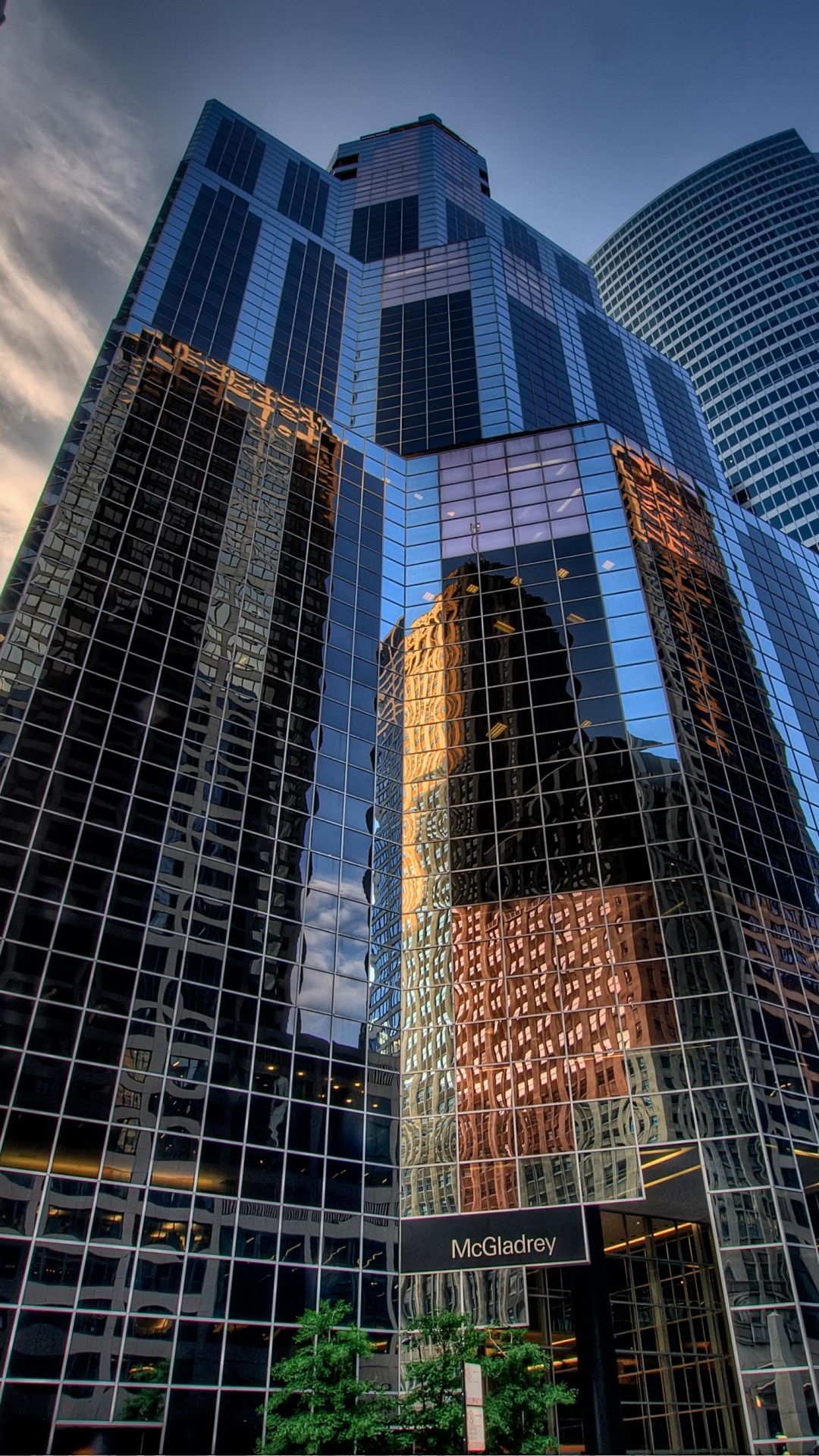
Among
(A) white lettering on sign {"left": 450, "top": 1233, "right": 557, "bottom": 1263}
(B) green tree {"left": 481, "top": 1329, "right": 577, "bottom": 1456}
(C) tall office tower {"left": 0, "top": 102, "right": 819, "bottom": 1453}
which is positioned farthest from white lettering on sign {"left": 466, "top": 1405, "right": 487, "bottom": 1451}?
(A) white lettering on sign {"left": 450, "top": 1233, "right": 557, "bottom": 1263}

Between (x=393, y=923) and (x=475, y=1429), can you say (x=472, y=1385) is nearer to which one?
(x=475, y=1429)

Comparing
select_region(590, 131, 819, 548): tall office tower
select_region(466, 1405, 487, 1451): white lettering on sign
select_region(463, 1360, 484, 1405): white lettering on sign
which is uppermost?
select_region(590, 131, 819, 548): tall office tower

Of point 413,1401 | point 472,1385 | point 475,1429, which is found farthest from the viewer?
point 413,1401

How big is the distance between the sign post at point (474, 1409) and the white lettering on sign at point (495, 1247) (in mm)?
19891

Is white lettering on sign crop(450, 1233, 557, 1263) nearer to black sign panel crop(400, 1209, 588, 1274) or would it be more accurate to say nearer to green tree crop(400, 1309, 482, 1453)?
black sign panel crop(400, 1209, 588, 1274)

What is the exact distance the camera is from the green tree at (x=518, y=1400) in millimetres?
24125

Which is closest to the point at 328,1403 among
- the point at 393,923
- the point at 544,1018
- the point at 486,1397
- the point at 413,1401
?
the point at 413,1401

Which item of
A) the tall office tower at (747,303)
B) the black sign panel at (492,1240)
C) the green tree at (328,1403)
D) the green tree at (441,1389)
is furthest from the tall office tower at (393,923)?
the tall office tower at (747,303)

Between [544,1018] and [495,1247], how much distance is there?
849 centimetres

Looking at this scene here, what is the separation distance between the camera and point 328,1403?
24391 mm

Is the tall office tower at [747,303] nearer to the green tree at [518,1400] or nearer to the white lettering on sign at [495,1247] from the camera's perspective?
the white lettering on sign at [495,1247]

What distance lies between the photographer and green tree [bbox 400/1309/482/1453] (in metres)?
24.2

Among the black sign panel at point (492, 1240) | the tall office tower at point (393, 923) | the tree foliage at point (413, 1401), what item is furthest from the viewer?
the black sign panel at point (492, 1240)

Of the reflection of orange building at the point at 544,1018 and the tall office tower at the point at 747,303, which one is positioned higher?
the tall office tower at the point at 747,303
